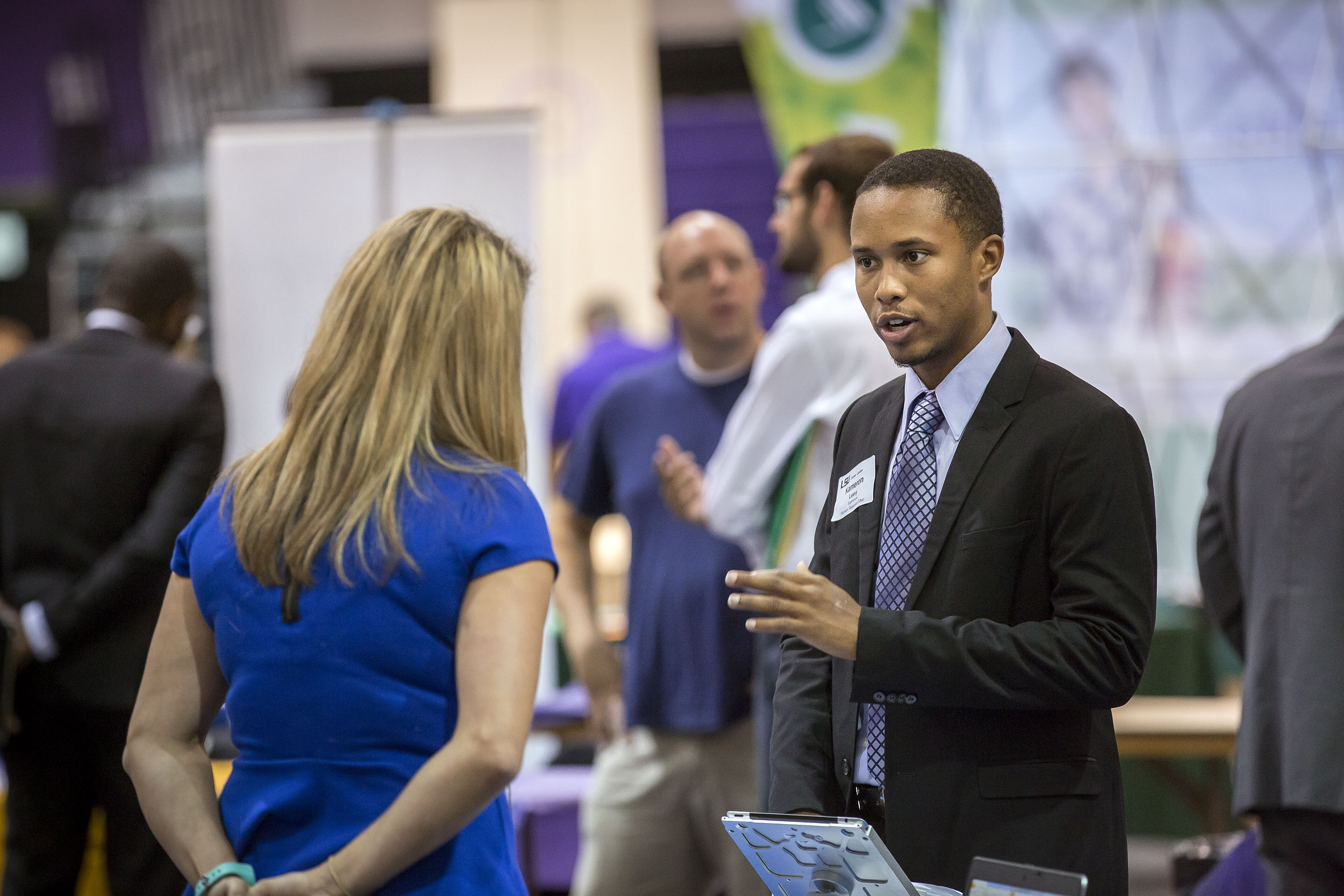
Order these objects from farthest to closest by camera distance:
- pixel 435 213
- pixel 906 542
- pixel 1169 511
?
1. pixel 1169 511
2. pixel 435 213
3. pixel 906 542

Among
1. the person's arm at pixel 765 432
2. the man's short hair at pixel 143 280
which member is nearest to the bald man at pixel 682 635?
the person's arm at pixel 765 432

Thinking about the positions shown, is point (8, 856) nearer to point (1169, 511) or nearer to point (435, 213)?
point (435, 213)

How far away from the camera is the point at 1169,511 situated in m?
5.43

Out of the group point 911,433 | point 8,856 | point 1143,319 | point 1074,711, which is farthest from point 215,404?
point 1143,319

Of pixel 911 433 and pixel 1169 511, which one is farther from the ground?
pixel 911 433

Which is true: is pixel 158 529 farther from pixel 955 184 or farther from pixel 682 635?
pixel 955 184

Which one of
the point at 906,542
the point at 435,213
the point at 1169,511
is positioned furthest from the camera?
the point at 1169,511

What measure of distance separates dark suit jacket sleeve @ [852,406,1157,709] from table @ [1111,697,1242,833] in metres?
2.69

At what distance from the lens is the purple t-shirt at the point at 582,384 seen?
6.58 m

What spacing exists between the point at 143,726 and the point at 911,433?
36.3 inches

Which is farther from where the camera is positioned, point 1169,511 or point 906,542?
point 1169,511

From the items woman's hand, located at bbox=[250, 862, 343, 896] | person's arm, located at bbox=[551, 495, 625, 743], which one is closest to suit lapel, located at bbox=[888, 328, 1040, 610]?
woman's hand, located at bbox=[250, 862, 343, 896]

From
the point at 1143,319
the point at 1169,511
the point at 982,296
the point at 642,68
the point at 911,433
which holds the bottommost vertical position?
the point at 1169,511

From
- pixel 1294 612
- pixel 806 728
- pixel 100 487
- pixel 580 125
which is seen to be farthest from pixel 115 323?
pixel 580 125
